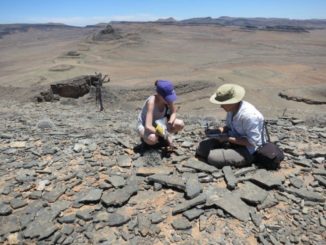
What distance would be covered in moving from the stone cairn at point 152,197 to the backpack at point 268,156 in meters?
0.11

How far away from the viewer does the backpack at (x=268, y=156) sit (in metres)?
4.22

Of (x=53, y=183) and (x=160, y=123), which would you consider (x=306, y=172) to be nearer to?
(x=160, y=123)

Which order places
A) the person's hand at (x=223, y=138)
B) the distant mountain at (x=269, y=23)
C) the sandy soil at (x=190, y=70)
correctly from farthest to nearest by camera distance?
the distant mountain at (x=269, y=23)
the sandy soil at (x=190, y=70)
the person's hand at (x=223, y=138)

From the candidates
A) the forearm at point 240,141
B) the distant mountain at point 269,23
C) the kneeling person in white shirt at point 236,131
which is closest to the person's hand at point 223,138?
the kneeling person in white shirt at point 236,131

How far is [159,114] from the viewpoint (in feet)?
15.6

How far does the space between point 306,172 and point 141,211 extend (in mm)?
2216

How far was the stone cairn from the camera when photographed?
3305mm

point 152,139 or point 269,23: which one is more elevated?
point 152,139

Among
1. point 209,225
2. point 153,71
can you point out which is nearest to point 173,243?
point 209,225

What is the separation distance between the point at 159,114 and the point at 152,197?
1319 millimetres

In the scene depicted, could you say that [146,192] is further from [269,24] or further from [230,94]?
[269,24]

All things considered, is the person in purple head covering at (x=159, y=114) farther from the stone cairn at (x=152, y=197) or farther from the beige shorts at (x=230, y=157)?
the beige shorts at (x=230, y=157)

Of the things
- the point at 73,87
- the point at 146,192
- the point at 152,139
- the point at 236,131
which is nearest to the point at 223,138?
the point at 236,131

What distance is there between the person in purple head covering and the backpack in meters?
1.18
